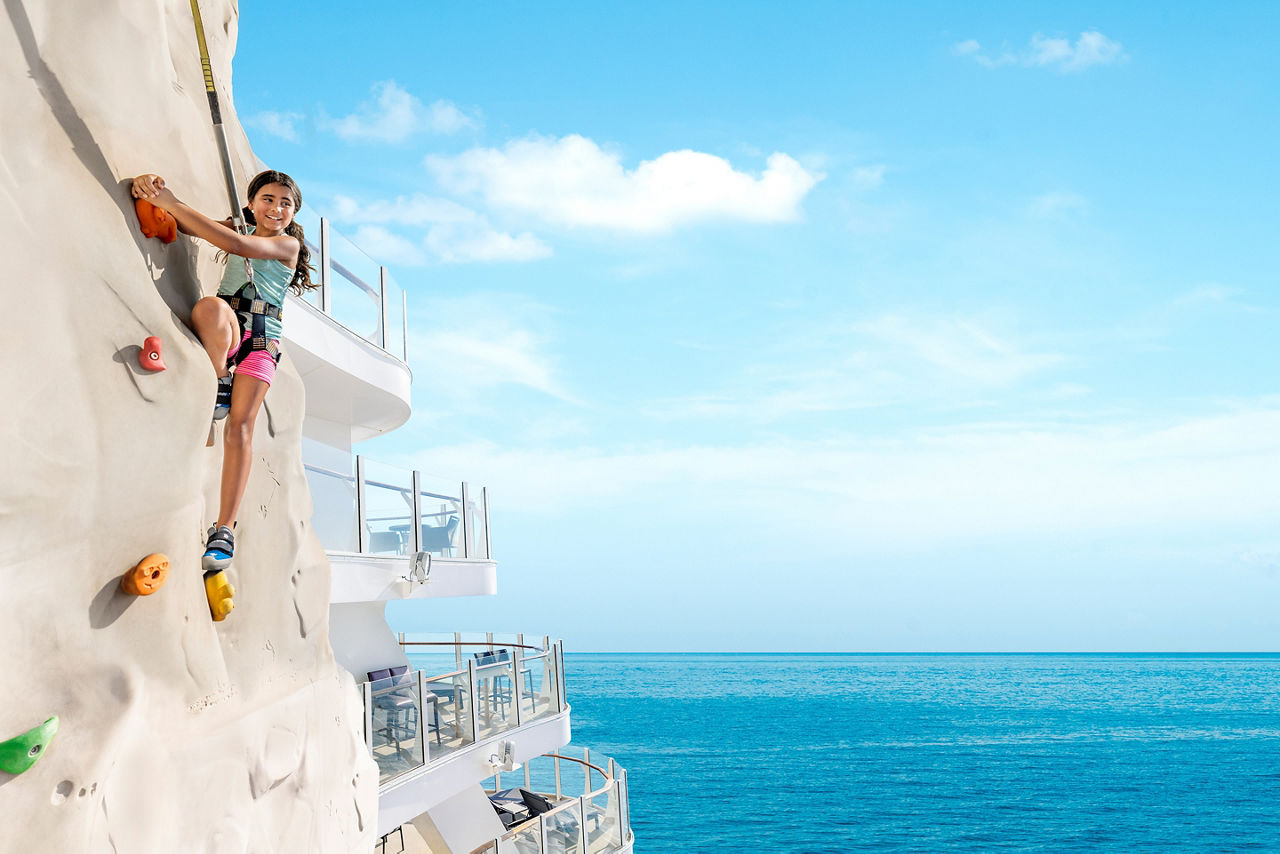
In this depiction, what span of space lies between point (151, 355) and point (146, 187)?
0.82 metres

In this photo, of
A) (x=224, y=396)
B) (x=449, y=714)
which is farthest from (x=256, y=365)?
(x=449, y=714)

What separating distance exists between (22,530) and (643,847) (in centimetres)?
4013

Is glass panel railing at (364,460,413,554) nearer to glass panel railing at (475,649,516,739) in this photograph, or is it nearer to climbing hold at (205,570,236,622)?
glass panel railing at (475,649,516,739)

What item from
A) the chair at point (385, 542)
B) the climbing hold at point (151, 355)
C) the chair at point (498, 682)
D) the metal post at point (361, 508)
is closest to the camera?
the climbing hold at point (151, 355)

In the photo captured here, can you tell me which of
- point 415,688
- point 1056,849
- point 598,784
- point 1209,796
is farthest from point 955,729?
point 415,688

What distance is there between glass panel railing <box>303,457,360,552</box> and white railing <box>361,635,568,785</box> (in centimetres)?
162

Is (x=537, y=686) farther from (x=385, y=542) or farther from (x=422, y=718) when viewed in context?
(x=385, y=542)

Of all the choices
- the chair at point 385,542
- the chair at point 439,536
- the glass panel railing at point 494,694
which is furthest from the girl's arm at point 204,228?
the chair at point 439,536

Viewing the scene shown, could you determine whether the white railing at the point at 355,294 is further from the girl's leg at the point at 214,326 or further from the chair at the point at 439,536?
the girl's leg at the point at 214,326

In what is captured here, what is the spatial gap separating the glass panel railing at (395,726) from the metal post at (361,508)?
1.68m

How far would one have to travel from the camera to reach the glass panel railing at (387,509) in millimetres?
10961

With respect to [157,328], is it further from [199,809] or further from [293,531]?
[199,809]

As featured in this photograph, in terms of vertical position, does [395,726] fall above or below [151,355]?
below

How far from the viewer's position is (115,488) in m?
3.84
